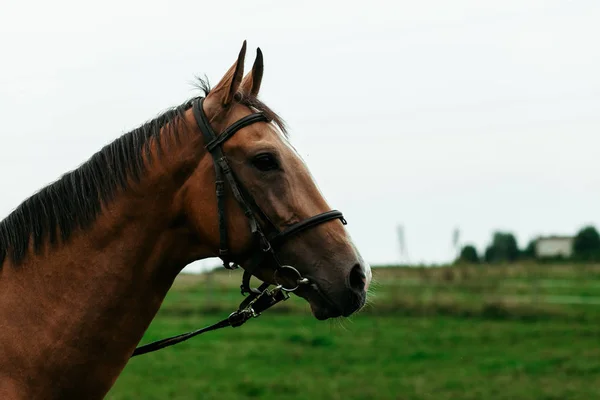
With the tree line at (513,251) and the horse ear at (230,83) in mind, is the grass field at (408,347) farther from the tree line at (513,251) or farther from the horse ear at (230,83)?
the horse ear at (230,83)

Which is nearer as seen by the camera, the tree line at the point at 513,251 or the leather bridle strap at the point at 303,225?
the leather bridle strap at the point at 303,225

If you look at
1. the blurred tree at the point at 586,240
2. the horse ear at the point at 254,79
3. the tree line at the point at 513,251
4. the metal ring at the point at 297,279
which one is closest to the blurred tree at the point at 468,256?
the tree line at the point at 513,251

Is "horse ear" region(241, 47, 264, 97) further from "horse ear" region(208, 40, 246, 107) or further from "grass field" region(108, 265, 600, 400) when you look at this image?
"grass field" region(108, 265, 600, 400)

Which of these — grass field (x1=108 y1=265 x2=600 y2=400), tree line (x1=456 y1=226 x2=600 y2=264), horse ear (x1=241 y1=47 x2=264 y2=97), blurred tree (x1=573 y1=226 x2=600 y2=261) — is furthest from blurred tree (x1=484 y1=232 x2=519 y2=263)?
horse ear (x1=241 y1=47 x2=264 y2=97)

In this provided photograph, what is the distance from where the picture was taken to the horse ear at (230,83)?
11.6ft

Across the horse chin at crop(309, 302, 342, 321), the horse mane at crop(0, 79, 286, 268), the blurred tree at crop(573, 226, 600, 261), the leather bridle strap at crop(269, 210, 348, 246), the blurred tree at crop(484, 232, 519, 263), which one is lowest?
the blurred tree at crop(573, 226, 600, 261)

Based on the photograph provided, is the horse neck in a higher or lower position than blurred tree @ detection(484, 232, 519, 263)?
higher

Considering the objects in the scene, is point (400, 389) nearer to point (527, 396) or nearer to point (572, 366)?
point (527, 396)

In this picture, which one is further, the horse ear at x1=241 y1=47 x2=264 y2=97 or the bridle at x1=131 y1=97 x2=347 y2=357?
the horse ear at x1=241 y1=47 x2=264 y2=97

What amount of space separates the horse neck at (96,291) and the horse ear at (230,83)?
0.22 meters

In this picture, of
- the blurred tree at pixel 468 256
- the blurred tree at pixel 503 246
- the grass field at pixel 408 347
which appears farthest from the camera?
the blurred tree at pixel 503 246

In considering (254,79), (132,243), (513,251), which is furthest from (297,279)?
(513,251)

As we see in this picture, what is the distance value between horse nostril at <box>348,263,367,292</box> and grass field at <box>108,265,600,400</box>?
6115 millimetres

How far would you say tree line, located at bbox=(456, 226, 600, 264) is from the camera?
20875 mm
